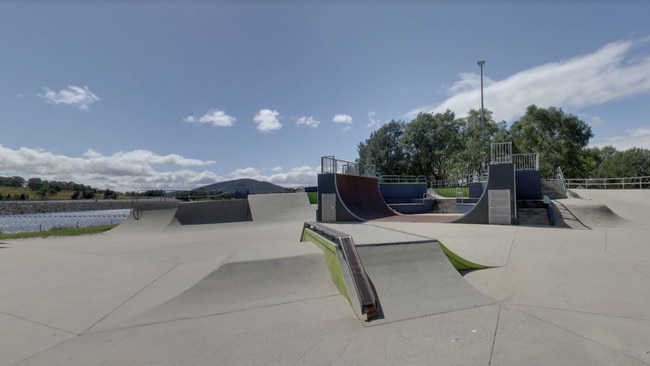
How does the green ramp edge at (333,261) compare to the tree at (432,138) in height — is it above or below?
below

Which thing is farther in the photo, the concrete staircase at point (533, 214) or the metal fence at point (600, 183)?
the metal fence at point (600, 183)

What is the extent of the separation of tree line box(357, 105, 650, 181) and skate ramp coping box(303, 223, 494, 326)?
31919 mm

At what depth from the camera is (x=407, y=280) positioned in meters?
4.63

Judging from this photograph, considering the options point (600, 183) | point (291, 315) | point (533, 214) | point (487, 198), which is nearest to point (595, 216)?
point (533, 214)

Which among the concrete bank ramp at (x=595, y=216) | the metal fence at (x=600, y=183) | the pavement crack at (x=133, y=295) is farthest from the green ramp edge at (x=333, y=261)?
the metal fence at (x=600, y=183)

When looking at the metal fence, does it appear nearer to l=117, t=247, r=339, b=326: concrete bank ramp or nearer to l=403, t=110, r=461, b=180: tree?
l=403, t=110, r=461, b=180: tree

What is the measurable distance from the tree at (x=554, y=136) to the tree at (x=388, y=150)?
1488 cm

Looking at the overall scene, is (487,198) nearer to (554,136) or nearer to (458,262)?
(458,262)

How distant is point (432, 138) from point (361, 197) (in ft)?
83.5

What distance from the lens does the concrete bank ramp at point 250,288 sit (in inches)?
161

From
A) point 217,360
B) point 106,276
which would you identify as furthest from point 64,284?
point 217,360

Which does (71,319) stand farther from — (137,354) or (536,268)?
(536,268)

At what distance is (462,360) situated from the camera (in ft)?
9.04

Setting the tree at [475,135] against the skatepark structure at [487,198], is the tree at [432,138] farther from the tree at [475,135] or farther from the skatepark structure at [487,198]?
the skatepark structure at [487,198]
